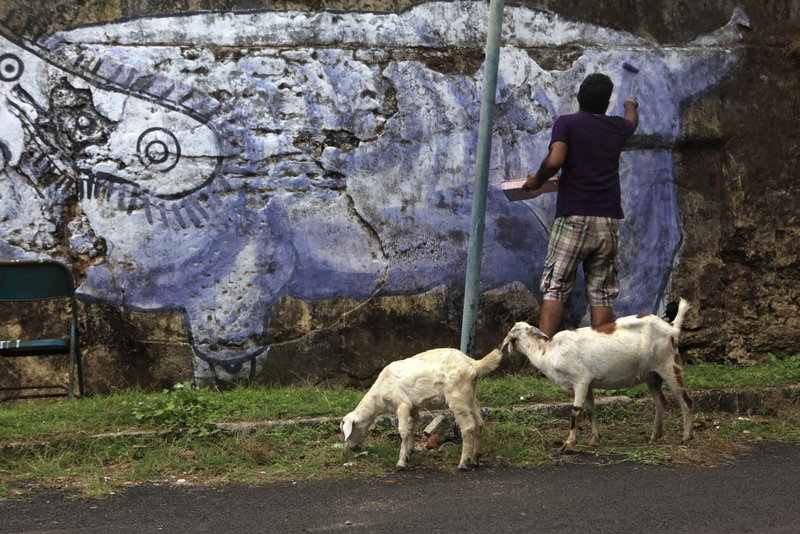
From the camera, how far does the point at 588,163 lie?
572 cm

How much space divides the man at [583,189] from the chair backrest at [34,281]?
9.52 ft

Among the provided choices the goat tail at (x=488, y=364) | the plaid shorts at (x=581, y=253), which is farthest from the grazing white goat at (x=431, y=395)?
the plaid shorts at (x=581, y=253)

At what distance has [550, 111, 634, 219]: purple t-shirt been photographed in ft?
18.7

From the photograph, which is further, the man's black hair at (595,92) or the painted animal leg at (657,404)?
the man's black hair at (595,92)

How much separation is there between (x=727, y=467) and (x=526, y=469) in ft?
3.27

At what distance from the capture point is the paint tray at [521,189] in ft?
19.7

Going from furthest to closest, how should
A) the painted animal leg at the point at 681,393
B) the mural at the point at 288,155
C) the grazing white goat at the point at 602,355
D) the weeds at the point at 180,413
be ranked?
the mural at the point at 288,155 < the weeds at the point at 180,413 < the painted animal leg at the point at 681,393 < the grazing white goat at the point at 602,355

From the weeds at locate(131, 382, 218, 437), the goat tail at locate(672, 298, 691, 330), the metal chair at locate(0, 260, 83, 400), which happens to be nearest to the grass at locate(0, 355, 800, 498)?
the weeds at locate(131, 382, 218, 437)

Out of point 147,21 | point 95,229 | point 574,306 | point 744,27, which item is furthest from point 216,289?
point 744,27

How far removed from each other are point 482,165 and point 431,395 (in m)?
1.45

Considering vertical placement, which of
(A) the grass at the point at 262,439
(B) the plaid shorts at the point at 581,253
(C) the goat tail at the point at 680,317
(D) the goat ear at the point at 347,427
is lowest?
(A) the grass at the point at 262,439

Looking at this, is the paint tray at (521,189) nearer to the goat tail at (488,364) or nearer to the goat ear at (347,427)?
the goat tail at (488,364)

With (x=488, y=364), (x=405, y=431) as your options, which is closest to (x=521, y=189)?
(x=488, y=364)

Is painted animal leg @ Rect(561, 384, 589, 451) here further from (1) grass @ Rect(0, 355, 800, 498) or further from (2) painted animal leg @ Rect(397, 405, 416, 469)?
(2) painted animal leg @ Rect(397, 405, 416, 469)
